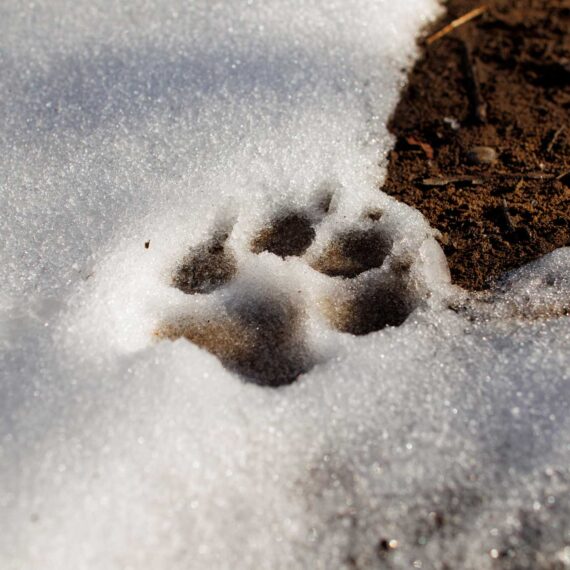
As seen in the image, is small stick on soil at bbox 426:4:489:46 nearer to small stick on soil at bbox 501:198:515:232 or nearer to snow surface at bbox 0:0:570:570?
snow surface at bbox 0:0:570:570

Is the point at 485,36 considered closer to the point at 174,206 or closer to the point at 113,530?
the point at 174,206

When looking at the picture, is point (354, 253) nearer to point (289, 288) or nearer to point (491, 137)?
point (289, 288)

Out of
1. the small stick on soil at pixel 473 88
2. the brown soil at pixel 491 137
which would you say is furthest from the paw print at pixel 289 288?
the small stick on soil at pixel 473 88

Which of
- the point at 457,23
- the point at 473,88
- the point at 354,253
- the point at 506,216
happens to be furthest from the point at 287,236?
the point at 457,23

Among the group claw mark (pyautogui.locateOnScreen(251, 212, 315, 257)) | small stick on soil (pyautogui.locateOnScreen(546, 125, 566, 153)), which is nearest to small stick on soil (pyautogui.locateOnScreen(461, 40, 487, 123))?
small stick on soil (pyautogui.locateOnScreen(546, 125, 566, 153))

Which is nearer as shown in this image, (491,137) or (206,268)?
(206,268)
